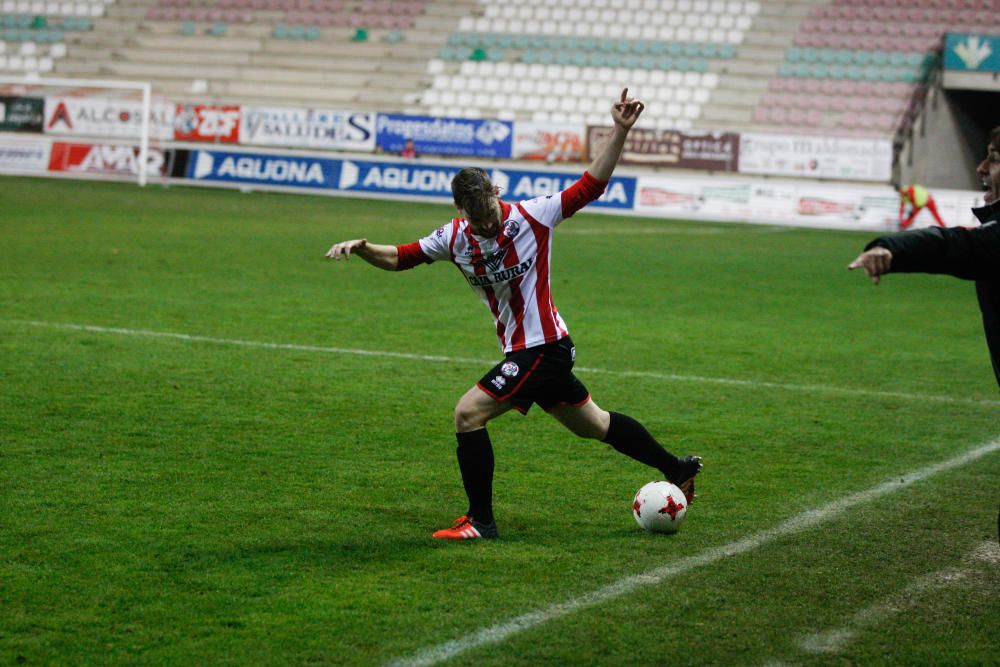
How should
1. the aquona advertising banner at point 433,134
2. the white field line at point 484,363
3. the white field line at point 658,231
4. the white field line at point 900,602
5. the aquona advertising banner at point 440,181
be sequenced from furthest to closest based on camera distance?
1. the aquona advertising banner at point 433,134
2. the aquona advertising banner at point 440,181
3. the white field line at point 658,231
4. the white field line at point 484,363
5. the white field line at point 900,602

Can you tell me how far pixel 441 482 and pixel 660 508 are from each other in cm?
140

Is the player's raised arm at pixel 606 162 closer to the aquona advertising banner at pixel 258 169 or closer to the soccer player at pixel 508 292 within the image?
the soccer player at pixel 508 292

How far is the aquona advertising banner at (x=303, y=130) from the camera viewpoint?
35.1 m

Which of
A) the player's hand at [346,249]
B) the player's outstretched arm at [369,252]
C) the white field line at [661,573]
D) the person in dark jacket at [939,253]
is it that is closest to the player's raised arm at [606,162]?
the player's outstretched arm at [369,252]

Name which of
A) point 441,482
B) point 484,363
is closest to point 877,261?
point 441,482

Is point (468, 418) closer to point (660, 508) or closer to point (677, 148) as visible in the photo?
point (660, 508)

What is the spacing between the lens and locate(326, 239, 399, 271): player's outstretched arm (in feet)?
18.8

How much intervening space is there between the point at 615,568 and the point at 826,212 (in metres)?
24.0

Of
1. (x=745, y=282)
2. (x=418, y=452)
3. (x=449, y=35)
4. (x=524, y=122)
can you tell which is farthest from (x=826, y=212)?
(x=418, y=452)

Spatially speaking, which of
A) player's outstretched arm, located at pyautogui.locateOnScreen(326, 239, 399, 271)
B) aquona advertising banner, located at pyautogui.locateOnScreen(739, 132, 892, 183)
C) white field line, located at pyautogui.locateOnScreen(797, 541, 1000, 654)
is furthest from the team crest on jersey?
aquona advertising banner, located at pyautogui.locateOnScreen(739, 132, 892, 183)

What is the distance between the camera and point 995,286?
4.12 meters

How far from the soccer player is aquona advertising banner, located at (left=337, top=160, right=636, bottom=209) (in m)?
22.9

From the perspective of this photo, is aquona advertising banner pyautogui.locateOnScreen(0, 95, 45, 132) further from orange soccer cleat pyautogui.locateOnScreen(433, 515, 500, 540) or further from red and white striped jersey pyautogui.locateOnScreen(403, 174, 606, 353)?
orange soccer cleat pyautogui.locateOnScreen(433, 515, 500, 540)

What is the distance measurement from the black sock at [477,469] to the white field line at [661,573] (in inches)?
32.6
